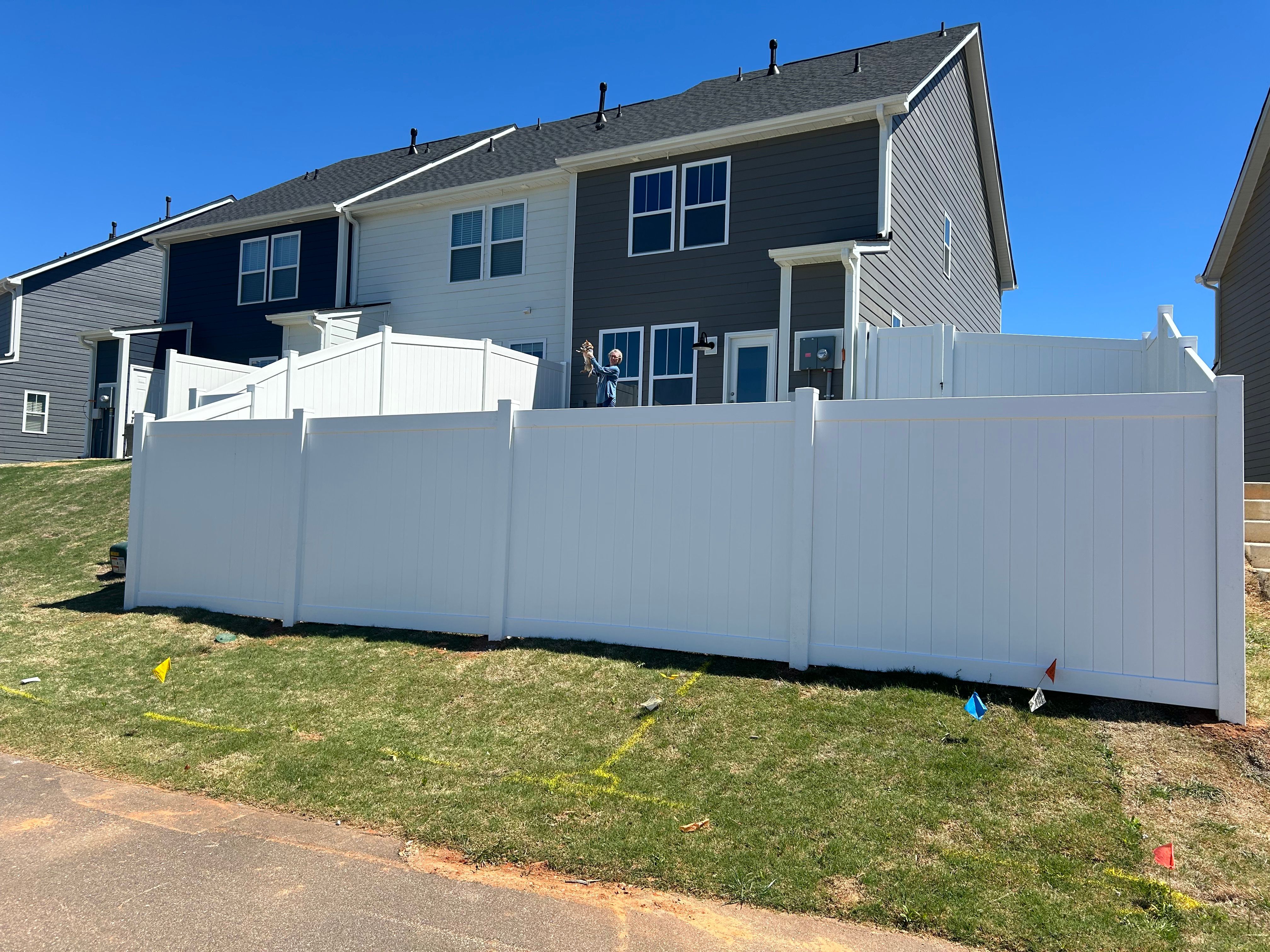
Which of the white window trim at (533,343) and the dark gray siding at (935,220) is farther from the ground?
the dark gray siding at (935,220)

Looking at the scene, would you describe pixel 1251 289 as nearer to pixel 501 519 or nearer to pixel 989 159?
pixel 989 159

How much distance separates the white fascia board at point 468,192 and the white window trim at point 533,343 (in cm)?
166

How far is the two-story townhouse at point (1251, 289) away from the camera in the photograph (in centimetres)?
1406

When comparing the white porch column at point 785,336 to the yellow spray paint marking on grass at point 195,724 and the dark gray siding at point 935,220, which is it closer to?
the dark gray siding at point 935,220

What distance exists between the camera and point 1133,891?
11.7 ft

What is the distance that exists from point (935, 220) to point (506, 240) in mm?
7674

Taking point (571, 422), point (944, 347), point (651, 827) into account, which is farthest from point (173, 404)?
point (651, 827)

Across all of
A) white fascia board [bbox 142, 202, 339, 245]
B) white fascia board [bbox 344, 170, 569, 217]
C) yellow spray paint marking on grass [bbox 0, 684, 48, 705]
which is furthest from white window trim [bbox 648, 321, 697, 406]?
yellow spray paint marking on grass [bbox 0, 684, 48, 705]

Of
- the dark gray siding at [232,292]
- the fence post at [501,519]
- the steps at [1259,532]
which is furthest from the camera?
the dark gray siding at [232,292]

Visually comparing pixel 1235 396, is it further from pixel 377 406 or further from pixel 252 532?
pixel 377 406

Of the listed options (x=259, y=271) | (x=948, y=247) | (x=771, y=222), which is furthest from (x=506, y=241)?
(x=948, y=247)

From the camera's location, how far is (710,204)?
45.8ft

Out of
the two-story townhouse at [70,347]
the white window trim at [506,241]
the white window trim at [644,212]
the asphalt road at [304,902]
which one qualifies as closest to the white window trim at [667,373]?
the white window trim at [644,212]

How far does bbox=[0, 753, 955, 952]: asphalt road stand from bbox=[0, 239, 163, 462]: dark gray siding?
23.7 meters
